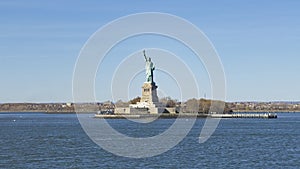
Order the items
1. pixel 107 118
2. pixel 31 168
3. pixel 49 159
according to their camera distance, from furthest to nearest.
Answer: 1. pixel 107 118
2. pixel 49 159
3. pixel 31 168

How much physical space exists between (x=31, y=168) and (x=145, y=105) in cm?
7026

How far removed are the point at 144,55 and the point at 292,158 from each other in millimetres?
68055

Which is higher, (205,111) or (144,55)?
(144,55)

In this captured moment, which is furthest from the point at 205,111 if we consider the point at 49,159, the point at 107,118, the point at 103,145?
the point at 49,159

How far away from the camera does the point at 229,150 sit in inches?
1432

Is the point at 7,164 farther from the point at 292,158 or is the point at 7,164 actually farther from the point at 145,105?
the point at 145,105

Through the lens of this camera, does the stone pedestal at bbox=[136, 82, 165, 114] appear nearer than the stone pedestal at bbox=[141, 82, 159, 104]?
No

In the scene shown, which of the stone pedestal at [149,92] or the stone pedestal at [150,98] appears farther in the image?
the stone pedestal at [150,98]

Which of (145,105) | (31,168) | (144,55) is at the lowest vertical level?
(31,168)

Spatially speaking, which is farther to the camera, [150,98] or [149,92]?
[150,98]

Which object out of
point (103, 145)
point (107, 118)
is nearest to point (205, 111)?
point (107, 118)

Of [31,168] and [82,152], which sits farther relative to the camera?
[82,152]

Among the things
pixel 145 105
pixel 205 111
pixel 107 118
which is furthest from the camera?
pixel 205 111

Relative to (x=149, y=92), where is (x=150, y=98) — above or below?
below
